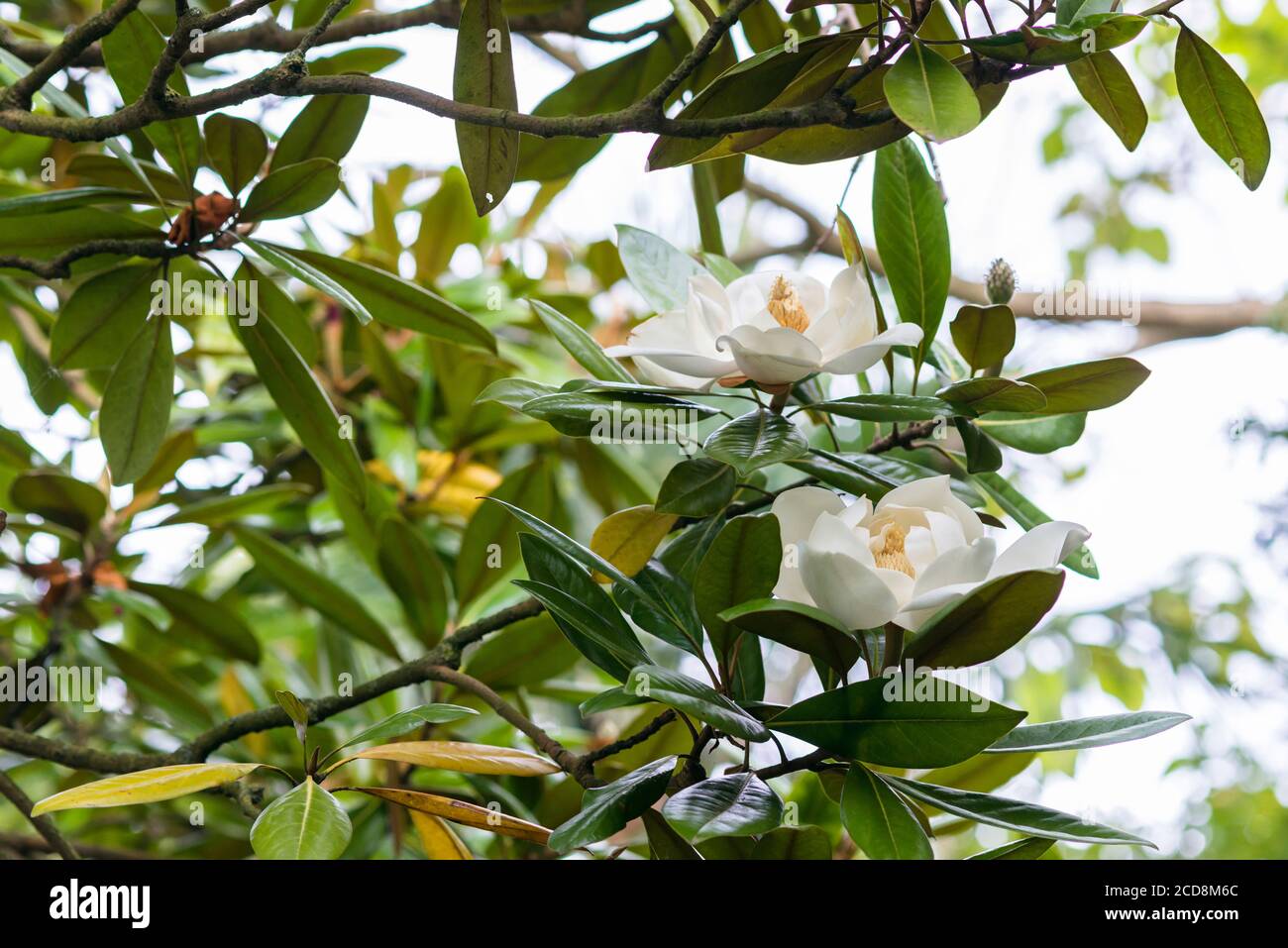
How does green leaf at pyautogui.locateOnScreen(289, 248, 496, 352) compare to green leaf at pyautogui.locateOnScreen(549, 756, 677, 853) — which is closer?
green leaf at pyautogui.locateOnScreen(549, 756, 677, 853)

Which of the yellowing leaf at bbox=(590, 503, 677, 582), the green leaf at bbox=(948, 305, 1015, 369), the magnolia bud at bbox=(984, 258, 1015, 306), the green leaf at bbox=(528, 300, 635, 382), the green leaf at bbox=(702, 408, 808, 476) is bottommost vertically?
the yellowing leaf at bbox=(590, 503, 677, 582)

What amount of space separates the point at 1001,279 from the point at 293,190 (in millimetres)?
553

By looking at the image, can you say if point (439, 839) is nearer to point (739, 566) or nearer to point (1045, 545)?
point (739, 566)

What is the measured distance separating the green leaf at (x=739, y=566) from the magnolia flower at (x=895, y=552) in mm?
17

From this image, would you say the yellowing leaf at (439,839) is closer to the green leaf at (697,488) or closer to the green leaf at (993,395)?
the green leaf at (697,488)

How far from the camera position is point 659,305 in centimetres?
77

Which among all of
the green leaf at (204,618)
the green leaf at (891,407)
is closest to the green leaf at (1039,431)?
the green leaf at (891,407)

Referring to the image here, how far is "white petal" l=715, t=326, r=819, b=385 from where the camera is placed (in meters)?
0.60

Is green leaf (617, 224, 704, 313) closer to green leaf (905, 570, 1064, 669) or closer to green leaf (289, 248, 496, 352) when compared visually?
green leaf (289, 248, 496, 352)

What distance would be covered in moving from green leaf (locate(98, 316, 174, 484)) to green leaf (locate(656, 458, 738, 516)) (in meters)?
0.55

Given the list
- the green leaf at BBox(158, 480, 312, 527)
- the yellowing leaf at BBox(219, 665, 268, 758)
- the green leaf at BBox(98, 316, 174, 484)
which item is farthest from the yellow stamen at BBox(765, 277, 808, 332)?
the yellowing leaf at BBox(219, 665, 268, 758)

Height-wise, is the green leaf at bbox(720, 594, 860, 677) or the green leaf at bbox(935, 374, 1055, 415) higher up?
the green leaf at bbox(935, 374, 1055, 415)

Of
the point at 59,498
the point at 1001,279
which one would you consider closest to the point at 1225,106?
the point at 1001,279
